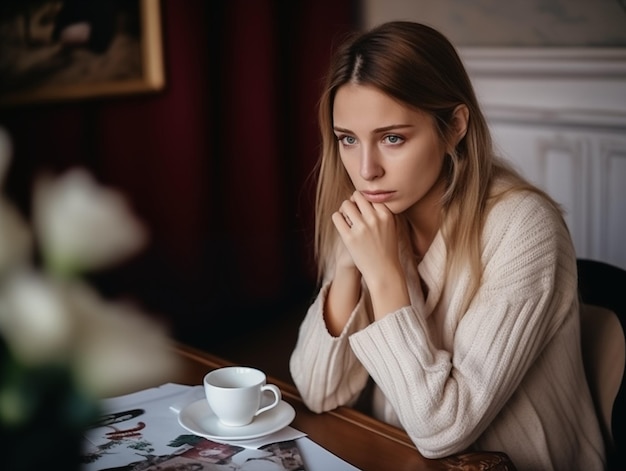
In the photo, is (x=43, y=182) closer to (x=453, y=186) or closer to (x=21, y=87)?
(x=21, y=87)

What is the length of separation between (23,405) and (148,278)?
2619mm

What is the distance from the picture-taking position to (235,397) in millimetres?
997

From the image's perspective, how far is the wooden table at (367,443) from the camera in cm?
92

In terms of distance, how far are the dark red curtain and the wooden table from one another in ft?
5.50

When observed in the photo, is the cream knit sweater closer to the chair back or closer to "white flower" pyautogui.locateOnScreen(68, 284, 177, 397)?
the chair back

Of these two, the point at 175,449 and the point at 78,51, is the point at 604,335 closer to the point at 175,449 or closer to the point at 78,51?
the point at 175,449

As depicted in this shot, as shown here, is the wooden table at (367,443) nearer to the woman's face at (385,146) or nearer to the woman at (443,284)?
the woman at (443,284)

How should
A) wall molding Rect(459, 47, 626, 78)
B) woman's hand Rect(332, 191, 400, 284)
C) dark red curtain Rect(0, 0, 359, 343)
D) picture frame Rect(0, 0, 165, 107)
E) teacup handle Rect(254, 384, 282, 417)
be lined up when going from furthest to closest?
dark red curtain Rect(0, 0, 359, 343)
picture frame Rect(0, 0, 165, 107)
wall molding Rect(459, 47, 626, 78)
woman's hand Rect(332, 191, 400, 284)
teacup handle Rect(254, 384, 282, 417)

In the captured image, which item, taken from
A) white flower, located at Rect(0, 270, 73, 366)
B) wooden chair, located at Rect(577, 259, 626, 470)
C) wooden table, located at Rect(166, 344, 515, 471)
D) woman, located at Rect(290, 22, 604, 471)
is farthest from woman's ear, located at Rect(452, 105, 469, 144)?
white flower, located at Rect(0, 270, 73, 366)

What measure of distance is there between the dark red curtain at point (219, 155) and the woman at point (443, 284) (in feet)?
5.12

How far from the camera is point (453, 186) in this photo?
1.23 meters

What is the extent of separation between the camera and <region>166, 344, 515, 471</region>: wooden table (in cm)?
92

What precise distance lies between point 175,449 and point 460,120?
2.07ft

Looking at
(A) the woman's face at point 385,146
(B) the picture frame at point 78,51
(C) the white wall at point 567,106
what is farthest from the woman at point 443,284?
(B) the picture frame at point 78,51
